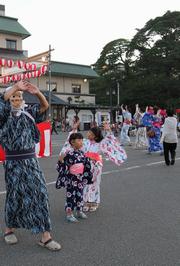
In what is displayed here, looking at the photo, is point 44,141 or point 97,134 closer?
point 97,134

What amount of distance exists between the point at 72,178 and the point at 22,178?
1.23 metres

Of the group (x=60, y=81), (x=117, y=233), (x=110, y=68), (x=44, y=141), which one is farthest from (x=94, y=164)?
(x=110, y=68)

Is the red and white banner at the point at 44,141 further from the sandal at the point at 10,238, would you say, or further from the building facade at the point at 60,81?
the building facade at the point at 60,81

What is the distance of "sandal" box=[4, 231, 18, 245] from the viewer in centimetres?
429

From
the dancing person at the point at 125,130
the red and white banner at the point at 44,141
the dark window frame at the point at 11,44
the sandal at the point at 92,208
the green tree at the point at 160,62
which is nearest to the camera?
the sandal at the point at 92,208

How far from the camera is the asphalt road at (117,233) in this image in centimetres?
382

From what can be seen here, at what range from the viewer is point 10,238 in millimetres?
4320

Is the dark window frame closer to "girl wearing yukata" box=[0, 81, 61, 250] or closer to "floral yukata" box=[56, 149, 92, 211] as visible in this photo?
"floral yukata" box=[56, 149, 92, 211]

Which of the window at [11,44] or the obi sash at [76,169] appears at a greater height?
the window at [11,44]

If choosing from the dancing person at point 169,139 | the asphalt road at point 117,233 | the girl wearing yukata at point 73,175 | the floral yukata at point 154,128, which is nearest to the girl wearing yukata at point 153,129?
the floral yukata at point 154,128

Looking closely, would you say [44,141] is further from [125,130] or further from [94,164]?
[94,164]

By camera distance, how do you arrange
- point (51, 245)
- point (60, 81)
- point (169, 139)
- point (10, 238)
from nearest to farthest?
point (51, 245) → point (10, 238) → point (169, 139) → point (60, 81)

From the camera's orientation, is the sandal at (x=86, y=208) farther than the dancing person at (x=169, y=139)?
No

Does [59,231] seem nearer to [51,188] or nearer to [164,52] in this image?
[51,188]
